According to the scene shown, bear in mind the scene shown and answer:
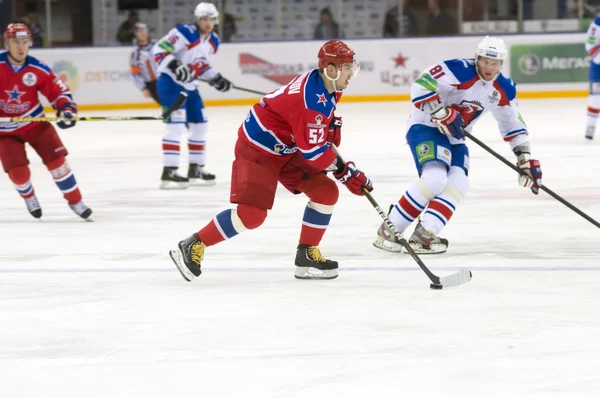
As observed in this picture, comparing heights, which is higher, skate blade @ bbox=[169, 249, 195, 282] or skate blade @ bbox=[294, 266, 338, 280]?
skate blade @ bbox=[169, 249, 195, 282]

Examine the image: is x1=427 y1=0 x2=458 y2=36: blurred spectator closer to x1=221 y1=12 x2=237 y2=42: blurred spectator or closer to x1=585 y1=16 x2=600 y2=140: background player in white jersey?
x1=221 y1=12 x2=237 y2=42: blurred spectator

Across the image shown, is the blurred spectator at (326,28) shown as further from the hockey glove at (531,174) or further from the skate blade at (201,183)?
the hockey glove at (531,174)

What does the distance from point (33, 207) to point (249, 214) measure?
84.4 inches

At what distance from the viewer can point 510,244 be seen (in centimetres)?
487

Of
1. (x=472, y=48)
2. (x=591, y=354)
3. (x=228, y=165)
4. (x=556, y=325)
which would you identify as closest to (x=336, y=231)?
(x=556, y=325)

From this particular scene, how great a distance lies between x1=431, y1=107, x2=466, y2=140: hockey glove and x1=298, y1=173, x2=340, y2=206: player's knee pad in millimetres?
672

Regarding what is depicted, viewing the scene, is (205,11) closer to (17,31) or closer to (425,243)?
(17,31)

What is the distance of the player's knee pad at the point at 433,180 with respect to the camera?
15.2ft

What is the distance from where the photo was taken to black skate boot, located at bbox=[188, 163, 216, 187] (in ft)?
23.5

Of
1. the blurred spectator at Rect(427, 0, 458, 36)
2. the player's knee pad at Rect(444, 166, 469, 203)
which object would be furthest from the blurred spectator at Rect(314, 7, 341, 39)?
the player's knee pad at Rect(444, 166, 469, 203)

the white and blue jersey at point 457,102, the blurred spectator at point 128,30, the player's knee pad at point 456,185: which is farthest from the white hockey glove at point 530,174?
the blurred spectator at point 128,30

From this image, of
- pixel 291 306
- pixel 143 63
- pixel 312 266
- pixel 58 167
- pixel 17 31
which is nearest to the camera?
pixel 291 306

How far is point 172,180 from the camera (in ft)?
23.0

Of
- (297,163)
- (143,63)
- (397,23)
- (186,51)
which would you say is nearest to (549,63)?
(397,23)
